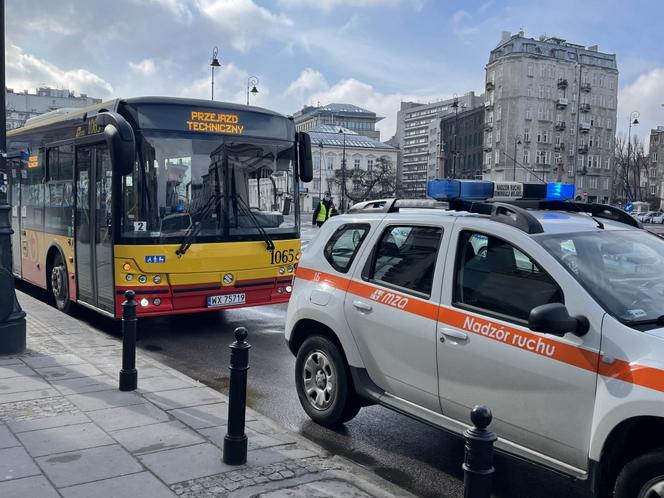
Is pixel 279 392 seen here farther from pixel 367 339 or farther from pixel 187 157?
pixel 187 157

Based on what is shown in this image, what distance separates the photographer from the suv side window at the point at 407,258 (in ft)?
15.3

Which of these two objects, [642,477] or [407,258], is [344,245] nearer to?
[407,258]

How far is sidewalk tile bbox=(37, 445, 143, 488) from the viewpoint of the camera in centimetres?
409

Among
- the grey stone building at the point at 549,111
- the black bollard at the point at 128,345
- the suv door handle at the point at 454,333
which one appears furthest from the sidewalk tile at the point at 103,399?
the grey stone building at the point at 549,111

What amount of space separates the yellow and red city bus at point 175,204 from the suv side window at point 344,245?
326cm

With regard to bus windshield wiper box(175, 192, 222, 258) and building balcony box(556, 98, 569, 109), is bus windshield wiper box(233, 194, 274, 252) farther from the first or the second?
building balcony box(556, 98, 569, 109)

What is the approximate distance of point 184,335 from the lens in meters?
9.57

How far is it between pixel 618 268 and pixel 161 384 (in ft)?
14.2

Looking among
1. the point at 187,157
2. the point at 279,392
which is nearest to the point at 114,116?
the point at 187,157

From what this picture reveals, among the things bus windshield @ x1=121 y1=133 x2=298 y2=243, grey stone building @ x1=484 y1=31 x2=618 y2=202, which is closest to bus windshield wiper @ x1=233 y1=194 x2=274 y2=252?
bus windshield @ x1=121 y1=133 x2=298 y2=243

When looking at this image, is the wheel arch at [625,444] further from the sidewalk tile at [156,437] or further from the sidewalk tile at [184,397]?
the sidewalk tile at [184,397]

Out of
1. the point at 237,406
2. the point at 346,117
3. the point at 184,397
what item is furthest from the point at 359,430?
the point at 346,117

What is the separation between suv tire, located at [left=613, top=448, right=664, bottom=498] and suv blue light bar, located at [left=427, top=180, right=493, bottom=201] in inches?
92.6

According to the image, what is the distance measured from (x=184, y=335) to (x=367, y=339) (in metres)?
5.25
